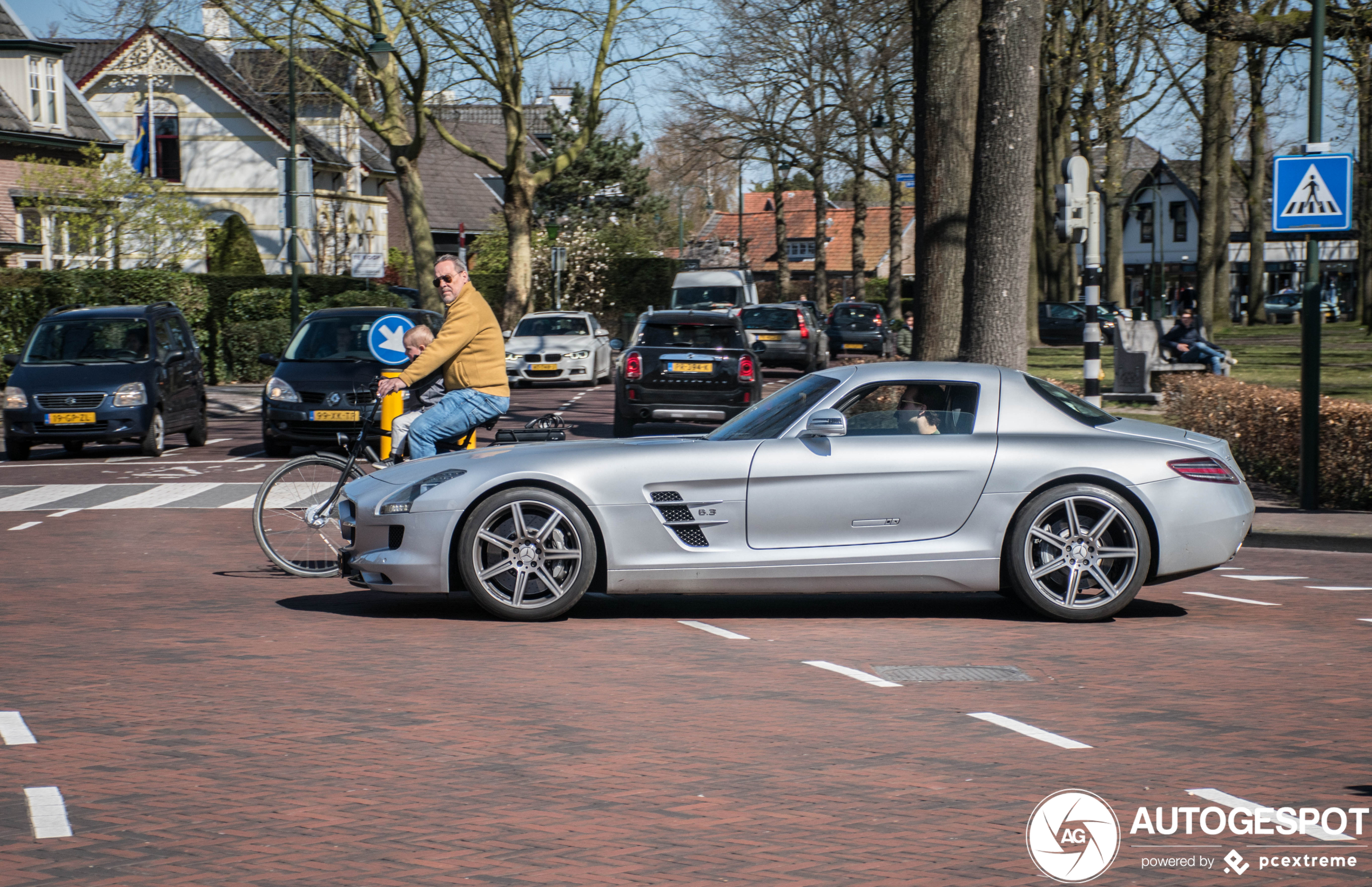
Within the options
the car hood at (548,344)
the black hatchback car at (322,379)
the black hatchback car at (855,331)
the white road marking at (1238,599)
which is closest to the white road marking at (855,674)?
the white road marking at (1238,599)

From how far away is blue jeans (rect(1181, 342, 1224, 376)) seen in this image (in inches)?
987

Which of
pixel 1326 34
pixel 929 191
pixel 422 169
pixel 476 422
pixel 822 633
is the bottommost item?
pixel 822 633

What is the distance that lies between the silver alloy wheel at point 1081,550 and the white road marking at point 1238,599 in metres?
1.48

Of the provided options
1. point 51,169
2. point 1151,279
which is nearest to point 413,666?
point 51,169

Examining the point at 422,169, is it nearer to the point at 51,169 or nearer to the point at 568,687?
the point at 51,169

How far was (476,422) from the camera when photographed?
936cm

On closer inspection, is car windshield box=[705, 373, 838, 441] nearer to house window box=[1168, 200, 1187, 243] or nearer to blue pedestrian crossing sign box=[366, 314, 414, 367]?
blue pedestrian crossing sign box=[366, 314, 414, 367]

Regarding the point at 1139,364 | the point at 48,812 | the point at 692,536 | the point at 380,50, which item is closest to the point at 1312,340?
the point at 692,536

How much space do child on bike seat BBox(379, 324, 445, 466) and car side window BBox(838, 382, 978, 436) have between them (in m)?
2.68

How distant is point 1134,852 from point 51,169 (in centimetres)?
3278

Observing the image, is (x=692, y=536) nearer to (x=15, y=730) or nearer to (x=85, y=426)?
(x=15, y=730)

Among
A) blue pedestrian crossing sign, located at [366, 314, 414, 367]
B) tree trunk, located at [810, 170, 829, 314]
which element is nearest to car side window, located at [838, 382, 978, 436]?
blue pedestrian crossing sign, located at [366, 314, 414, 367]

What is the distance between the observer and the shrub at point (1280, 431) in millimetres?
13633

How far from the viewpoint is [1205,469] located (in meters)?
8.34
